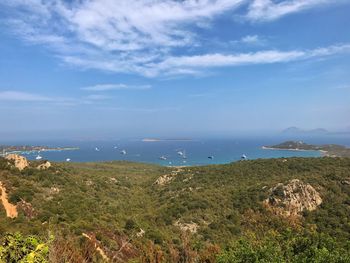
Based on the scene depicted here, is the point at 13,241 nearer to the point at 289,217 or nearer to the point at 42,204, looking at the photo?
the point at 42,204

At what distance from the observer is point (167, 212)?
32875 millimetres

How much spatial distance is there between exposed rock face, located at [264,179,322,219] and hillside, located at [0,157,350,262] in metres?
0.30

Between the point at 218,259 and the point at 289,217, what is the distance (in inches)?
826

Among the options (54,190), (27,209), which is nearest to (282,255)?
(27,209)

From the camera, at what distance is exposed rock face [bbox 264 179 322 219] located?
33.0m

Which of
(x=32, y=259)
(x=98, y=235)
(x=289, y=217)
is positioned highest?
(x=32, y=259)

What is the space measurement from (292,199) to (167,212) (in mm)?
13832

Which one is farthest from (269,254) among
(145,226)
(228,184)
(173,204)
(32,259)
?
(228,184)

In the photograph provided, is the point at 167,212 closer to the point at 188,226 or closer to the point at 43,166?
the point at 188,226

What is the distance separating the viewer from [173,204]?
35.3 meters

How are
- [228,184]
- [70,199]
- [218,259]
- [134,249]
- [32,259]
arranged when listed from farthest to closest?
[228,184] → [70,199] → [134,249] → [218,259] → [32,259]

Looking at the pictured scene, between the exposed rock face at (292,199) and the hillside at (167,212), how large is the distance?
30 cm

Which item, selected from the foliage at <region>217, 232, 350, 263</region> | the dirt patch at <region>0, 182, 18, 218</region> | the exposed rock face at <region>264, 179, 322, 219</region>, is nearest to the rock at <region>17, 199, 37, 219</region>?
the dirt patch at <region>0, 182, 18, 218</region>

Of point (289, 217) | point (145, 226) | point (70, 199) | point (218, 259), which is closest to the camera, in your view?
point (218, 259)
